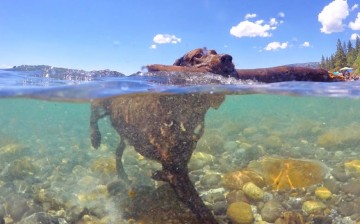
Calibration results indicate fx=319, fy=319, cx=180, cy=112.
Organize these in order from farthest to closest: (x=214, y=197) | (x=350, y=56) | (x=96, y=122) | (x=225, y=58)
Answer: (x=350, y=56), (x=96, y=122), (x=214, y=197), (x=225, y=58)

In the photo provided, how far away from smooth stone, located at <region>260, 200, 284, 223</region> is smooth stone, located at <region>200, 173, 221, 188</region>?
5.27ft

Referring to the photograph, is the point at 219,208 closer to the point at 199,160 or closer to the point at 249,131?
the point at 199,160

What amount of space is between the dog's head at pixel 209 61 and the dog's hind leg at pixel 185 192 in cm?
239

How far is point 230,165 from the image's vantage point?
10164mm

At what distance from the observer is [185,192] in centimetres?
547

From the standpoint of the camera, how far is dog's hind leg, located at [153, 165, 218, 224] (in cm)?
547

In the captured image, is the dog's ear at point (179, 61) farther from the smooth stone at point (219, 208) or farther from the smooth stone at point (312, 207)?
the smooth stone at point (312, 207)

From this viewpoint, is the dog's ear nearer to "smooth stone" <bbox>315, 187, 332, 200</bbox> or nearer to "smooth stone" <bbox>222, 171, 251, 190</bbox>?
"smooth stone" <bbox>222, 171, 251, 190</bbox>

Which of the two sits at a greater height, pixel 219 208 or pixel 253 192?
pixel 253 192

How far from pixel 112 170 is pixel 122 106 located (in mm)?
2778

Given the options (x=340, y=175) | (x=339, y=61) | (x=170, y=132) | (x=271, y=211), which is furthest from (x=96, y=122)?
(x=339, y=61)

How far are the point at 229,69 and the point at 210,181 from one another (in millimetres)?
2975

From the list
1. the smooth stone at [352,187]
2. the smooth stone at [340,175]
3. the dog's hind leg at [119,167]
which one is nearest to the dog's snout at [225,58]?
the dog's hind leg at [119,167]

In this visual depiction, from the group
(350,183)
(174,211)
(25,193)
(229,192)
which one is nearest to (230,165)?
(229,192)
